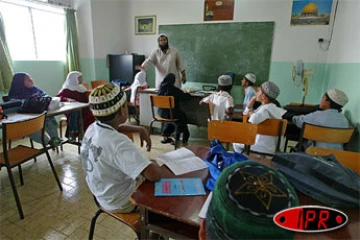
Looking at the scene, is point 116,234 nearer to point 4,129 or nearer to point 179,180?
point 179,180

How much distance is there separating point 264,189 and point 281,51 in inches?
177

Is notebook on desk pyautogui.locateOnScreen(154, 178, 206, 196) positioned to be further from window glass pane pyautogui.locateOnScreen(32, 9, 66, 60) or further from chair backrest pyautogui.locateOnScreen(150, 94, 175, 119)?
window glass pane pyautogui.locateOnScreen(32, 9, 66, 60)

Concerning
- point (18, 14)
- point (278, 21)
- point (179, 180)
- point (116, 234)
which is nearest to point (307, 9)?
point (278, 21)

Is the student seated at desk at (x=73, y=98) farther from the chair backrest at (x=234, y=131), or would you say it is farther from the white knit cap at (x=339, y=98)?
the white knit cap at (x=339, y=98)

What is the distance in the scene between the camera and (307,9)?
3930 mm

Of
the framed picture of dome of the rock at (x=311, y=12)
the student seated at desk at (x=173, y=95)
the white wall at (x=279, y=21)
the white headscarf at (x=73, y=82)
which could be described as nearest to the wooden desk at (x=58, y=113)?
the white headscarf at (x=73, y=82)

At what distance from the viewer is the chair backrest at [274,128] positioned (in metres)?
2.09

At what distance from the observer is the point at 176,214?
0.85 meters

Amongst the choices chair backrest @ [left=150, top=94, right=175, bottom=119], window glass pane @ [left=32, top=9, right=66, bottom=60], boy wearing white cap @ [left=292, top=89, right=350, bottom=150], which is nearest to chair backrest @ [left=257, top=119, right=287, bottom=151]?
boy wearing white cap @ [left=292, top=89, right=350, bottom=150]

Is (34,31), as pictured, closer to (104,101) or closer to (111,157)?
(104,101)

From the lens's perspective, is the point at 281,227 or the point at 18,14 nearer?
the point at 281,227

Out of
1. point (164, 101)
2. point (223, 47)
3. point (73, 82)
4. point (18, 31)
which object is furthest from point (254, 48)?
point (18, 31)

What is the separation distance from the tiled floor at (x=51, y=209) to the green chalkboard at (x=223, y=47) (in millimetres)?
3309

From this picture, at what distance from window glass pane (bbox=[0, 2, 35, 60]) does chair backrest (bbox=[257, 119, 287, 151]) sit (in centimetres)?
412
